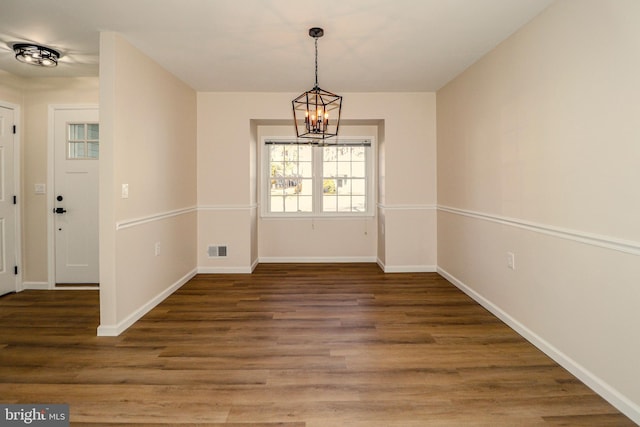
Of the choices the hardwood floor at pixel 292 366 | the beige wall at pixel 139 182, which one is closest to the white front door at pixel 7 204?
the hardwood floor at pixel 292 366

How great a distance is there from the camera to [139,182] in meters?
→ 3.48

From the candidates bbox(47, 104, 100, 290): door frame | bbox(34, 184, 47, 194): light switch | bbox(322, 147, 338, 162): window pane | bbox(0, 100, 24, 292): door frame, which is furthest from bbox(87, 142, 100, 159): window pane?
bbox(322, 147, 338, 162): window pane

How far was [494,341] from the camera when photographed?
2885 mm

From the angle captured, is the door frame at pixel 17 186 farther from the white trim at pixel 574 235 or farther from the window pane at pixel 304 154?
the white trim at pixel 574 235

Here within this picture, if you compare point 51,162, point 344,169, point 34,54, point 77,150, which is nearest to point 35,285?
point 51,162

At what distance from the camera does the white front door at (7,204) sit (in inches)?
165

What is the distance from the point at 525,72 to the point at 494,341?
6.95ft

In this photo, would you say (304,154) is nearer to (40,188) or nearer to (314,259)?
(314,259)

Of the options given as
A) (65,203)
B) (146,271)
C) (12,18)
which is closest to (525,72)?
(146,271)

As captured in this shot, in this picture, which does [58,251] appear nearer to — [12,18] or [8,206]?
[8,206]

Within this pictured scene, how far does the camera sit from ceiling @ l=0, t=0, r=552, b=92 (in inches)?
106

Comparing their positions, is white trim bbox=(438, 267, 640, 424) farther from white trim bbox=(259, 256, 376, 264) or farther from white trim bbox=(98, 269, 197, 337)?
white trim bbox=(98, 269, 197, 337)

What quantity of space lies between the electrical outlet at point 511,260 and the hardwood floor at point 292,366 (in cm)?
51

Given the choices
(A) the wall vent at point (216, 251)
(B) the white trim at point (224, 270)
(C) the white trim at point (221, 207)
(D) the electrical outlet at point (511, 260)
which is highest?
(C) the white trim at point (221, 207)
